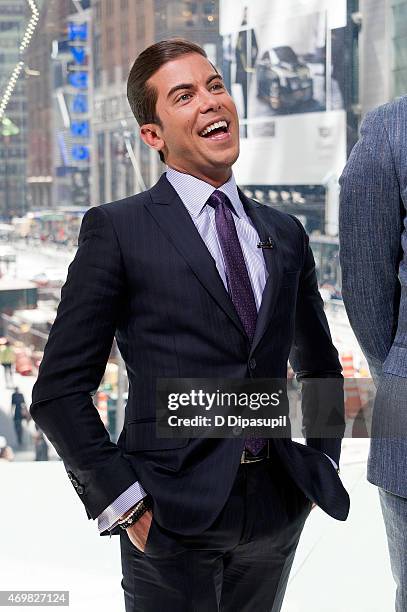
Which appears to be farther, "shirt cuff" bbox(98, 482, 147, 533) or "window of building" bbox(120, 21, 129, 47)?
"window of building" bbox(120, 21, 129, 47)

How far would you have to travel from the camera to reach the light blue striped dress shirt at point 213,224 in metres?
1.29

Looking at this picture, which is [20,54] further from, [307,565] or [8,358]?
[307,565]

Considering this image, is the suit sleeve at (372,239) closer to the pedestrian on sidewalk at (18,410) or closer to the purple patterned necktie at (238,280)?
the purple patterned necktie at (238,280)

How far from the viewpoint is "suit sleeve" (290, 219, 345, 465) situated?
142cm

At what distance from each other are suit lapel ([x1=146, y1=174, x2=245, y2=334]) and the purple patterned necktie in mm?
18

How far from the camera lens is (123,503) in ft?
4.10

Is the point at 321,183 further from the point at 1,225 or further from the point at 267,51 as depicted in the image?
the point at 1,225

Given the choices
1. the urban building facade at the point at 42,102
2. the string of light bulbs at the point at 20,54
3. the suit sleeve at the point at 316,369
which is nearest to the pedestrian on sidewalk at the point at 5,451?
the urban building facade at the point at 42,102

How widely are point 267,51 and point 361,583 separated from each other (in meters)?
3.09

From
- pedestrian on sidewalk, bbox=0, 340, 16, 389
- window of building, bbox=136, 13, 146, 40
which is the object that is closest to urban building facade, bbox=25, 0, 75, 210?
window of building, bbox=136, 13, 146, 40

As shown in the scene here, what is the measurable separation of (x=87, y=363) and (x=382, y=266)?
0.40m

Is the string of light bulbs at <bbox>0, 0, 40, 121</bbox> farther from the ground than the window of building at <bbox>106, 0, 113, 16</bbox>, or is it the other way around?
the window of building at <bbox>106, 0, 113, 16</bbox>

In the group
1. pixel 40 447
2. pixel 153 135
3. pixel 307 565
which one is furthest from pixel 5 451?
pixel 153 135

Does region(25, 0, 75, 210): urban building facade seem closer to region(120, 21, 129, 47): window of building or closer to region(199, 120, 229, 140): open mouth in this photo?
region(120, 21, 129, 47): window of building
